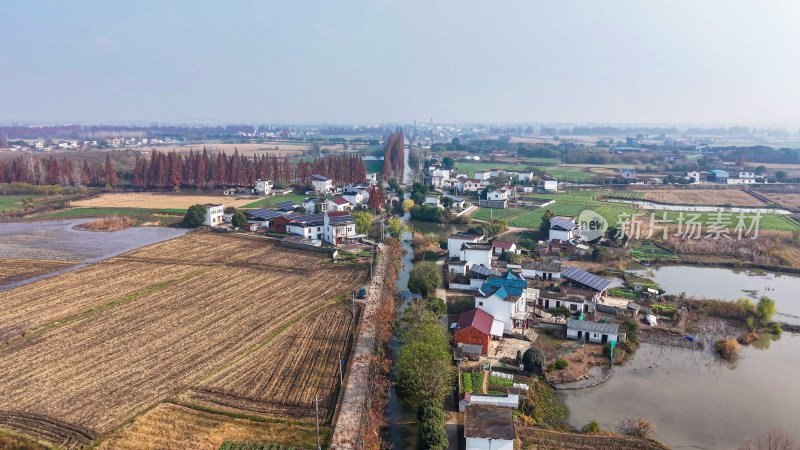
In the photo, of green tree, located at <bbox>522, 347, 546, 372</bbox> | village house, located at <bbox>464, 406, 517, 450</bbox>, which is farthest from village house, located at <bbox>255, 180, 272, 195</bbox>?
village house, located at <bbox>464, 406, 517, 450</bbox>

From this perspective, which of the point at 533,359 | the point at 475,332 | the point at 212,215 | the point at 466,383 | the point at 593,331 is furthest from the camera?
the point at 212,215

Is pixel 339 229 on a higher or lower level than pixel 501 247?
higher

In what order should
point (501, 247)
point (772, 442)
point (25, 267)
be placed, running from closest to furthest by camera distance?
point (772, 442) < point (25, 267) < point (501, 247)

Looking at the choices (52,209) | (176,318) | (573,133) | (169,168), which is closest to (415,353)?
(176,318)

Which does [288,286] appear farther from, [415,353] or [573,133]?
[573,133]

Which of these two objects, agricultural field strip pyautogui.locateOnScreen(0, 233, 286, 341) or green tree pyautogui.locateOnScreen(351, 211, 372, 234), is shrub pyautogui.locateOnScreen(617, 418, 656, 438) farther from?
green tree pyautogui.locateOnScreen(351, 211, 372, 234)

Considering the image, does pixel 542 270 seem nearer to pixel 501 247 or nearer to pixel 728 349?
pixel 501 247

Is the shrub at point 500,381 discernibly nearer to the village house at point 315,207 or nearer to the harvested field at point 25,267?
the harvested field at point 25,267

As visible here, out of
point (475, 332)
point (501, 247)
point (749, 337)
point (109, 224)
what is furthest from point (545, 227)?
point (109, 224)
